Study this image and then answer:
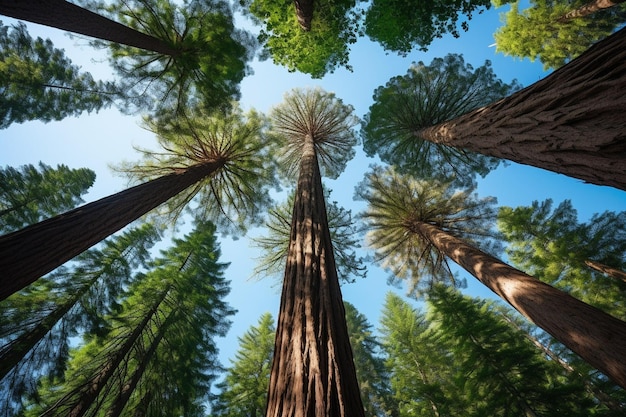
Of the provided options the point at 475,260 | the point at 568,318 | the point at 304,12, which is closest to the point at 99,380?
the point at 475,260

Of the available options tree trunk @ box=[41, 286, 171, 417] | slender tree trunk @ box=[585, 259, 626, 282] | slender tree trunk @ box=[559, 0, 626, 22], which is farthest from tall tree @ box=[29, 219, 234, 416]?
slender tree trunk @ box=[559, 0, 626, 22]

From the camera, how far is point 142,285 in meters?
8.73

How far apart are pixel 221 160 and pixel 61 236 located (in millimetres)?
5883

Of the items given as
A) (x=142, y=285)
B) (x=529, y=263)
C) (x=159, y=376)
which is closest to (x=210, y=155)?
(x=142, y=285)

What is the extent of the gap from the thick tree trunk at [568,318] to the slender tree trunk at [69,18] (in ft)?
27.2

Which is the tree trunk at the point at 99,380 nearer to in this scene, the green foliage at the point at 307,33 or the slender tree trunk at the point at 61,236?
the slender tree trunk at the point at 61,236

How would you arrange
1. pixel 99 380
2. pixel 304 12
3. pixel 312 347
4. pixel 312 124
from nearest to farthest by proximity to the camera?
→ pixel 312 347 → pixel 99 380 → pixel 304 12 → pixel 312 124

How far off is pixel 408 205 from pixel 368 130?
10.6 ft

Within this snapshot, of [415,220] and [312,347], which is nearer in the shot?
[312,347]

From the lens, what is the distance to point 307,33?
8594 millimetres

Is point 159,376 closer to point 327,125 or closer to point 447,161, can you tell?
point 327,125

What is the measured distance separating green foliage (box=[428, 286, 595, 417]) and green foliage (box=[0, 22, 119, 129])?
1206cm

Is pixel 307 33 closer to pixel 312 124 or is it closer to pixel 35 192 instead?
pixel 312 124

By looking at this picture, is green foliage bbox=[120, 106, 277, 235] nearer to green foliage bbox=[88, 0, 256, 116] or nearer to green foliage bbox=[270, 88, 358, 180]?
green foliage bbox=[88, 0, 256, 116]
